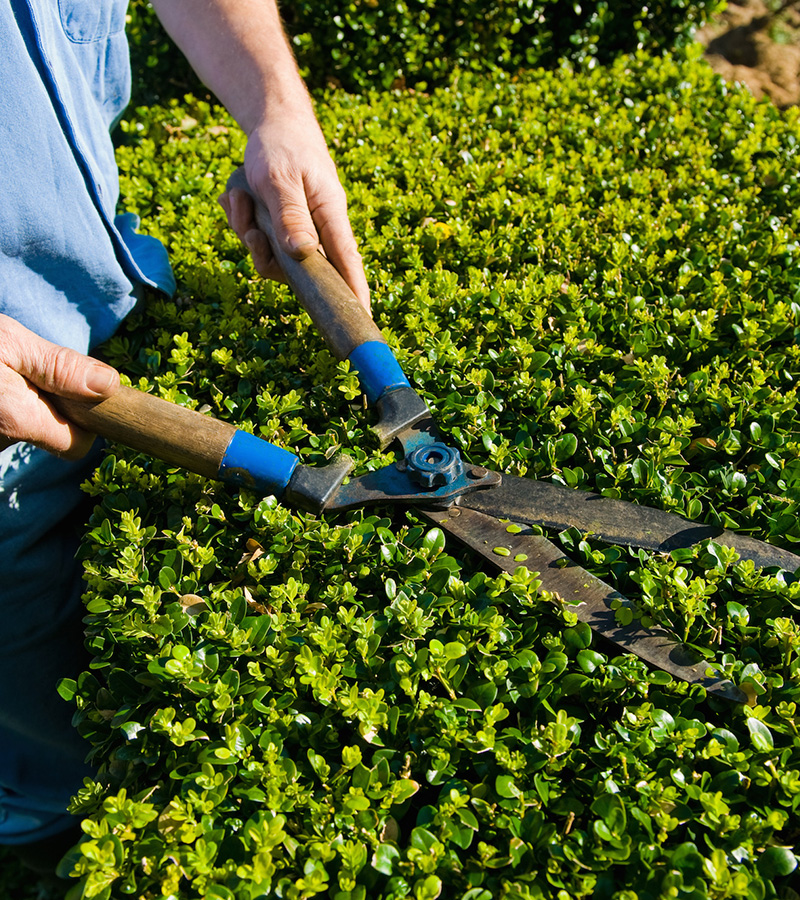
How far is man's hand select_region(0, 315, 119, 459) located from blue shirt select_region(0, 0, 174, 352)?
408 mm

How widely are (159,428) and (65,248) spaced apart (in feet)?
2.71

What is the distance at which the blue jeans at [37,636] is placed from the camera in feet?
8.08

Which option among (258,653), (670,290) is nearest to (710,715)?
(258,653)

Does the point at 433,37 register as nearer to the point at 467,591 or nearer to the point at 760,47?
the point at 760,47

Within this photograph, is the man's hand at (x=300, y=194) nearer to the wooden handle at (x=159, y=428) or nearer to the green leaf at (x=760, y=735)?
the wooden handle at (x=159, y=428)

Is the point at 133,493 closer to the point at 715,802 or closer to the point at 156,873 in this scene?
the point at 156,873

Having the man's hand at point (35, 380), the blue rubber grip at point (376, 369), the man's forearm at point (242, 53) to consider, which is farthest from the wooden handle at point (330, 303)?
the man's hand at point (35, 380)

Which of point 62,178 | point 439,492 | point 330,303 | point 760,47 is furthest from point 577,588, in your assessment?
point 760,47

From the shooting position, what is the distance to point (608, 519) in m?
1.99

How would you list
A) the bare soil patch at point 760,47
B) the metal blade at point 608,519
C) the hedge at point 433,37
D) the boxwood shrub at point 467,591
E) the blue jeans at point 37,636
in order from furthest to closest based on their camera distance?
the bare soil patch at point 760,47 < the hedge at point 433,37 < the blue jeans at point 37,636 < the metal blade at point 608,519 < the boxwood shrub at point 467,591

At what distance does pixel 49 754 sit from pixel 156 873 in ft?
5.71

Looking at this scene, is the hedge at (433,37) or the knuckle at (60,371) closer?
the knuckle at (60,371)

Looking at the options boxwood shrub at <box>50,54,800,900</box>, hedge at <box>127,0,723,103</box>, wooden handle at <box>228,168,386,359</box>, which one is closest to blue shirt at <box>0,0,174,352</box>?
boxwood shrub at <box>50,54,800,900</box>

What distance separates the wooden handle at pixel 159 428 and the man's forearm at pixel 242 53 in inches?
51.3
